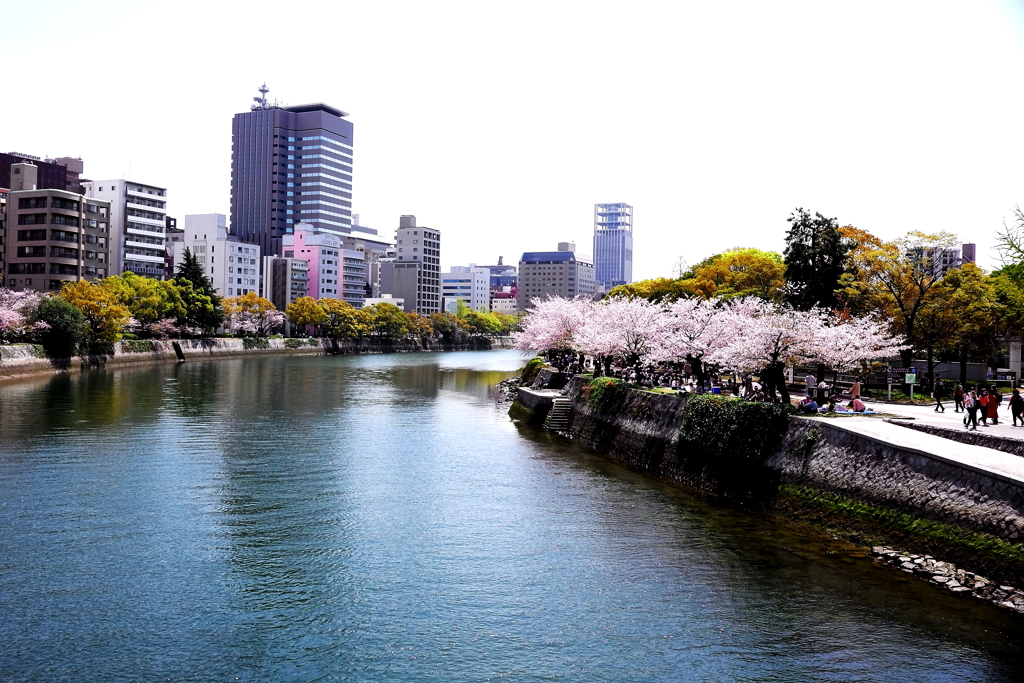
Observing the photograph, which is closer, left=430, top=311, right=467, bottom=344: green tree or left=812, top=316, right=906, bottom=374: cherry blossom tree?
left=812, top=316, right=906, bottom=374: cherry blossom tree

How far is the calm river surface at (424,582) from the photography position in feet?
45.0

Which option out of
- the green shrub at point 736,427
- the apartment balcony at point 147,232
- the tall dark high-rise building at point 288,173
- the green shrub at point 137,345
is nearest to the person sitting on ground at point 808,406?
the green shrub at point 736,427

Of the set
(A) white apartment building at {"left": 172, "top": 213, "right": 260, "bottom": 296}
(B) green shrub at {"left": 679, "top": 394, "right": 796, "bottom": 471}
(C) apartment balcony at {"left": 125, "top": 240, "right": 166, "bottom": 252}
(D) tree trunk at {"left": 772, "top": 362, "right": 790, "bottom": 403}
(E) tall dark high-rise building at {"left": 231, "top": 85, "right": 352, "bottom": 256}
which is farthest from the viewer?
(E) tall dark high-rise building at {"left": 231, "top": 85, "right": 352, "bottom": 256}

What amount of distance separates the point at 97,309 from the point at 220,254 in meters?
69.4

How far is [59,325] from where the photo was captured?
65188mm

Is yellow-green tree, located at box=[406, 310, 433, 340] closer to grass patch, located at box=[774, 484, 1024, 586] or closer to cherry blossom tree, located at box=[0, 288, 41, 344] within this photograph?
cherry blossom tree, located at box=[0, 288, 41, 344]

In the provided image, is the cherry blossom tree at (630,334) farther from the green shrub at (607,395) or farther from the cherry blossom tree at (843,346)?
the cherry blossom tree at (843,346)

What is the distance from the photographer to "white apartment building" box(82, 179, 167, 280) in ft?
366

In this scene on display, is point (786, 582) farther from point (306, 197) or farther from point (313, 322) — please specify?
point (306, 197)

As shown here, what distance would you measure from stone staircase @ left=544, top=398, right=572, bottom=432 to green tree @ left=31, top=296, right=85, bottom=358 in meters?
46.1

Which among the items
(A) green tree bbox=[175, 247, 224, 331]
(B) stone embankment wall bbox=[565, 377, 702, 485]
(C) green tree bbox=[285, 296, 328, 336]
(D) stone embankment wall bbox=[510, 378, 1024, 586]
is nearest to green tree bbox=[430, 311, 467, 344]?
(C) green tree bbox=[285, 296, 328, 336]

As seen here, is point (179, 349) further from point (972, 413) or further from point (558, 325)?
point (972, 413)

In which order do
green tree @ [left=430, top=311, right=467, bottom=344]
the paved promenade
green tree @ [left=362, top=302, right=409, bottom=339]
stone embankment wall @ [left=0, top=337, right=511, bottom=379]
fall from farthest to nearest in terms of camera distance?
green tree @ [left=430, top=311, right=467, bottom=344], green tree @ [left=362, top=302, right=409, bottom=339], stone embankment wall @ [left=0, top=337, right=511, bottom=379], the paved promenade

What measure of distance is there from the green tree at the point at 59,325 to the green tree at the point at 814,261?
57.5m
